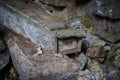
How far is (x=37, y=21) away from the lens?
3387mm

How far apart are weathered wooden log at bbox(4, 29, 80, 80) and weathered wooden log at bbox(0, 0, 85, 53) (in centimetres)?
13

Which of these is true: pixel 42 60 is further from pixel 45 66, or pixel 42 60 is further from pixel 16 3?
pixel 16 3

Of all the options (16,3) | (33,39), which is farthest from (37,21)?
(16,3)

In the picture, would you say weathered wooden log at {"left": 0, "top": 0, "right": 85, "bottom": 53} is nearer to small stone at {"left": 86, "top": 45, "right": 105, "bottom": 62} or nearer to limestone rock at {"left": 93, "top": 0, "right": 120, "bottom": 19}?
small stone at {"left": 86, "top": 45, "right": 105, "bottom": 62}

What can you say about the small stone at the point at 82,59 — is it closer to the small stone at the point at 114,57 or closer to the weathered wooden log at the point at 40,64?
the weathered wooden log at the point at 40,64

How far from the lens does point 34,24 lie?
3.32 metres

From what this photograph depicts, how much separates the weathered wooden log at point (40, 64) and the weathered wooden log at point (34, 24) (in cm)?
13

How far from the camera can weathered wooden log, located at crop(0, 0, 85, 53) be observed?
314 cm

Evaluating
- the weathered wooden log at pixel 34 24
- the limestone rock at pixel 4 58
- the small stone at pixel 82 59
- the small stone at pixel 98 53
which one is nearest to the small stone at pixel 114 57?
the small stone at pixel 98 53

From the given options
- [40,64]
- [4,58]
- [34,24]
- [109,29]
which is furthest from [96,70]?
[4,58]

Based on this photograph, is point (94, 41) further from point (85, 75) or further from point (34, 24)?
point (34, 24)

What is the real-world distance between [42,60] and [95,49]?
75cm

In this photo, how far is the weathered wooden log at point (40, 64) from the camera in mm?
2850

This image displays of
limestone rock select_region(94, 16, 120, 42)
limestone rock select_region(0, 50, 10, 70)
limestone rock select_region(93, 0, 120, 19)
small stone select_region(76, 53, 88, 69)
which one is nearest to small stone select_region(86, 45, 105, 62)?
small stone select_region(76, 53, 88, 69)
